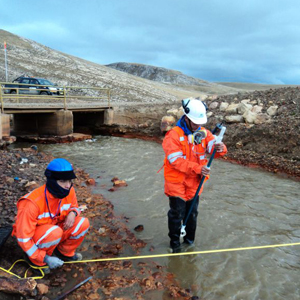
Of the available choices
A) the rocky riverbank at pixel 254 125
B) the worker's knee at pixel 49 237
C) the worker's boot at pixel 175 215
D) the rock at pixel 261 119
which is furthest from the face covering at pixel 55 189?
the rock at pixel 261 119

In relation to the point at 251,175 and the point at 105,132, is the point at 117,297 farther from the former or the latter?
the point at 105,132

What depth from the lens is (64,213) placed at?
3.20 metres

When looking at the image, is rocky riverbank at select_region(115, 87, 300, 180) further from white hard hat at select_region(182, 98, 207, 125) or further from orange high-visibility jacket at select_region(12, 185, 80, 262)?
orange high-visibility jacket at select_region(12, 185, 80, 262)

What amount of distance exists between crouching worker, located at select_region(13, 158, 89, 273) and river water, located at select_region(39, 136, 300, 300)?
1480 millimetres

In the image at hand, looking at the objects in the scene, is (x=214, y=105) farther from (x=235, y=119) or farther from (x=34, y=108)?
(x=34, y=108)

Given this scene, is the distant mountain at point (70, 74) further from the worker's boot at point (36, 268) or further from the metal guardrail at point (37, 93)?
the worker's boot at point (36, 268)

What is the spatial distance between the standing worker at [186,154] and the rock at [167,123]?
35.1ft

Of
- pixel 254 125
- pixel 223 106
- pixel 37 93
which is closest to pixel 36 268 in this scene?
pixel 254 125

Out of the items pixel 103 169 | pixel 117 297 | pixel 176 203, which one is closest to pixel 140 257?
pixel 117 297

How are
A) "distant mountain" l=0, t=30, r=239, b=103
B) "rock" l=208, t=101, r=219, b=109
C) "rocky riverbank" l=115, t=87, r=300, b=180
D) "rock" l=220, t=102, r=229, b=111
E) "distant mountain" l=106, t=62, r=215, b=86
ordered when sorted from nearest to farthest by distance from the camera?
"rocky riverbank" l=115, t=87, r=300, b=180, "rock" l=220, t=102, r=229, b=111, "rock" l=208, t=101, r=219, b=109, "distant mountain" l=0, t=30, r=239, b=103, "distant mountain" l=106, t=62, r=215, b=86

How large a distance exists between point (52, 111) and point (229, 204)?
449 inches

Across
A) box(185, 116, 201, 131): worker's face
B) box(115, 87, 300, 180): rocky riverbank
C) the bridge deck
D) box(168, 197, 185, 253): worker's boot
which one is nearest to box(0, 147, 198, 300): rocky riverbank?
box(168, 197, 185, 253): worker's boot

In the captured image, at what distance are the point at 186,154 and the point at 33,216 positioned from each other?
6.39 ft

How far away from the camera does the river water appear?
3469 mm
